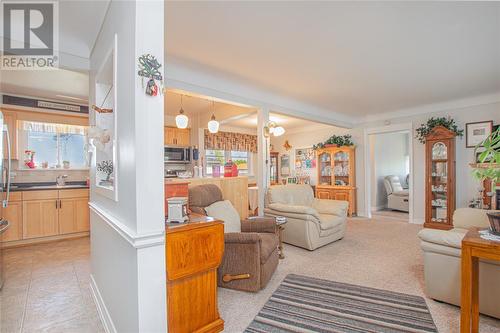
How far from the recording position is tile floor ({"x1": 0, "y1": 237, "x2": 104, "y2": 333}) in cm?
202

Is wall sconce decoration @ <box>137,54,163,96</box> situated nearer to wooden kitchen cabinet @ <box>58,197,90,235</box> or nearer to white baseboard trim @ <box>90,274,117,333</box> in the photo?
white baseboard trim @ <box>90,274,117,333</box>

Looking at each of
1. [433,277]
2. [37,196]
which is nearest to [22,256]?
[37,196]

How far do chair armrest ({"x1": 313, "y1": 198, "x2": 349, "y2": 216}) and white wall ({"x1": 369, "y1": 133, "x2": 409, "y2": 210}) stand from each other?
3147 mm

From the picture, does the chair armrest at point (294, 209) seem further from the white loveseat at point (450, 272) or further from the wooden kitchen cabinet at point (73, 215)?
the wooden kitchen cabinet at point (73, 215)

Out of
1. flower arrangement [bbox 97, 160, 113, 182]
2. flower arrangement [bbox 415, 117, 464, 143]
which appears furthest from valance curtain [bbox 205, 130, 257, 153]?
flower arrangement [bbox 415, 117, 464, 143]

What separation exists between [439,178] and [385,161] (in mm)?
2439

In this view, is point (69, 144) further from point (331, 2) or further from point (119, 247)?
point (331, 2)

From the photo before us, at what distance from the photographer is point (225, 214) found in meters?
2.81

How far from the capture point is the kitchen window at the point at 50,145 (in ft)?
14.8

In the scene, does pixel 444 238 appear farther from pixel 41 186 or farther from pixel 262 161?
pixel 41 186

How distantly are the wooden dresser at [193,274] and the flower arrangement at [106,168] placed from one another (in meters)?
0.85

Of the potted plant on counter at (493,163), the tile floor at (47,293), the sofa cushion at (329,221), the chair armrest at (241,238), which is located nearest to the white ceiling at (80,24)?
the chair armrest at (241,238)

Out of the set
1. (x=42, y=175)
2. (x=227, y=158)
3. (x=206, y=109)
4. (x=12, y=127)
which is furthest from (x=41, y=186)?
(x=227, y=158)

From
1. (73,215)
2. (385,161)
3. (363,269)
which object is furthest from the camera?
(385,161)
